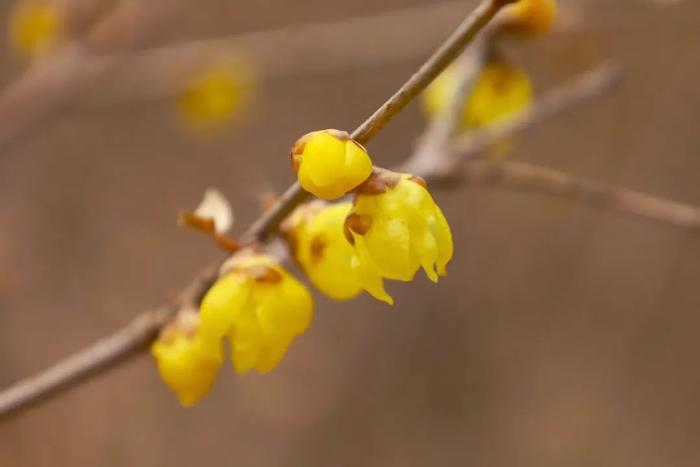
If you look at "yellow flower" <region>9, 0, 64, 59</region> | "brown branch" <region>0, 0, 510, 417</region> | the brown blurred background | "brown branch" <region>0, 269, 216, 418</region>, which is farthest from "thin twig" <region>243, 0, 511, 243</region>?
the brown blurred background

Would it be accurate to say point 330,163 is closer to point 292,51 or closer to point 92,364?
point 92,364

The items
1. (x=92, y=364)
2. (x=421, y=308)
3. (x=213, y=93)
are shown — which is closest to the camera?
(x=92, y=364)

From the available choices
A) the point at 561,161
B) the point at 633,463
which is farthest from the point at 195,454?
the point at 561,161

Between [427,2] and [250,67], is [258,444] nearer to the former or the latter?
[250,67]

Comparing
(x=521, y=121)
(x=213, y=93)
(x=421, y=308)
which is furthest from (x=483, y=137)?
(x=421, y=308)

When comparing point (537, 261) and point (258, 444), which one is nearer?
point (258, 444)
